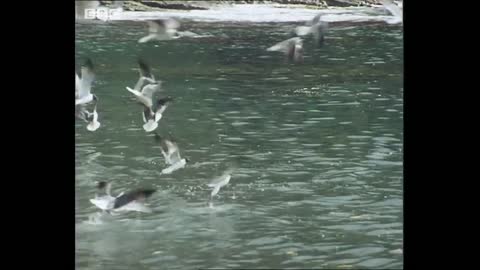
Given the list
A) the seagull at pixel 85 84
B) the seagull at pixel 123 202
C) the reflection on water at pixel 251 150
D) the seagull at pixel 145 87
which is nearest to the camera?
the reflection on water at pixel 251 150

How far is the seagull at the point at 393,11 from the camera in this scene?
17.5ft

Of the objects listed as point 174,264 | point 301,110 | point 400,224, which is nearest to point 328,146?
point 301,110

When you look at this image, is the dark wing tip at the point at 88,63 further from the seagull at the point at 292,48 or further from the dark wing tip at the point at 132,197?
the seagull at the point at 292,48

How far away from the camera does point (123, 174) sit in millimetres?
5172

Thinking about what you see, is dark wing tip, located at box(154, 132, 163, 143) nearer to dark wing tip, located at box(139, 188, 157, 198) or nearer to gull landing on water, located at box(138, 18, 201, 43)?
dark wing tip, located at box(139, 188, 157, 198)

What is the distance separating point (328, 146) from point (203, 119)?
743 mm

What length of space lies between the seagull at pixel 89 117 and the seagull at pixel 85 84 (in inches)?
1.8

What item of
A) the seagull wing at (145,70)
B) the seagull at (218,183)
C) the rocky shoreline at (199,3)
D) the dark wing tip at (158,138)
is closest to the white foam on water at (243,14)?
the rocky shoreline at (199,3)

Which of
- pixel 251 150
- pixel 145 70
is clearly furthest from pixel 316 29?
pixel 145 70

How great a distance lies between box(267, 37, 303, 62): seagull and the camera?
210 inches

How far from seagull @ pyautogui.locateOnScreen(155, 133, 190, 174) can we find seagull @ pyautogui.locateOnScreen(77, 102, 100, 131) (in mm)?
359

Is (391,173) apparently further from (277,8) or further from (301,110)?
(277,8)

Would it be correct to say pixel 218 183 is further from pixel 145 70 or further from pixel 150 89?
pixel 145 70

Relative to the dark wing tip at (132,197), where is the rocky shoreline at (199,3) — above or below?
above
